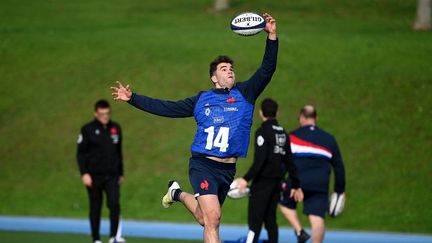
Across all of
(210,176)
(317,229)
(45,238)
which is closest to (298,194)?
(317,229)

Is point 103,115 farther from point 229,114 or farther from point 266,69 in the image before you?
point 266,69

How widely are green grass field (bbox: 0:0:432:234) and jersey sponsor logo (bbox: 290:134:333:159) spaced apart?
6380mm

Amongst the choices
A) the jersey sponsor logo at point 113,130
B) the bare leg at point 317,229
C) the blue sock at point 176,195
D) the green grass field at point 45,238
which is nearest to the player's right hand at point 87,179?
the jersey sponsor logo at point 113,130

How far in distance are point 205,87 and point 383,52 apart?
5647mm

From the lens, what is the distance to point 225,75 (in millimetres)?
Answer: 10703

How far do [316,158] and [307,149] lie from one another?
0.18m

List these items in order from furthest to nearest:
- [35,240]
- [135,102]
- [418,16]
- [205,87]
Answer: [418,16]
[205,87]
[35,240]
[135,102]

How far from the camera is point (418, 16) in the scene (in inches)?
1286

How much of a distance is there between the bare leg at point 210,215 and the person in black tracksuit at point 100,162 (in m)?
5.52

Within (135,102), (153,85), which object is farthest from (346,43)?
(135,102)

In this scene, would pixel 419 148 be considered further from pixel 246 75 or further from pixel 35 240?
pixel 35 240

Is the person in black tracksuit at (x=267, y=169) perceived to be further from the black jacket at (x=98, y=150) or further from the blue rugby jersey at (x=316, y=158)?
the black jacket at (x=98, y=150)

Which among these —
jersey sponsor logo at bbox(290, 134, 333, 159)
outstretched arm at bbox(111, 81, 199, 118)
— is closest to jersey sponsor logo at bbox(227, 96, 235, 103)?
outstretched arm at bbox(111, 81, 199, 118)

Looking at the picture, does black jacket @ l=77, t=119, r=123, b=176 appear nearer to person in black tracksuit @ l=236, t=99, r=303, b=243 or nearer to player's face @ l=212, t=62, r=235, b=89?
person in black tracksuit @ l=236, t=99, r=303, b=243
